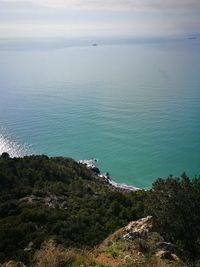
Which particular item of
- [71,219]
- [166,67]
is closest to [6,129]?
[71,219]

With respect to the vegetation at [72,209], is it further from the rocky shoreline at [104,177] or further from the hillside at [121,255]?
the rocky shoreline at [104,177]

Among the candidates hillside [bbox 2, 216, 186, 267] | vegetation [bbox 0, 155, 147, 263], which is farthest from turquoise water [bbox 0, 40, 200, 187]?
hillside [bbox 2, 216, 186, 267]

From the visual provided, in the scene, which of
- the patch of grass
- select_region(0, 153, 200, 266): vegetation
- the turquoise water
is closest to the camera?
the patch of grass

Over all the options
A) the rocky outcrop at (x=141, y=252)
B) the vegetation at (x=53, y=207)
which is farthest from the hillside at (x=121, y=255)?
the vegetation at (x=53, y=207)

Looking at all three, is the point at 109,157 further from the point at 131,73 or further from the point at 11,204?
the point at 131,73

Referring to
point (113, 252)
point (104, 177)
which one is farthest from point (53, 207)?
point (104, 177)

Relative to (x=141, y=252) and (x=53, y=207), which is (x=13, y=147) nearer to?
(x=53, y=207)

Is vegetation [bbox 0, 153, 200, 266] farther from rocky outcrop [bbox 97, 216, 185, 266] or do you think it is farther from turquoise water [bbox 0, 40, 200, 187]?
turquoise water [bbox 0, 40, 200, 187]

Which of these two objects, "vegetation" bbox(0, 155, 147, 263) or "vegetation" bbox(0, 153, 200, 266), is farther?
"vegetation" bbox(0, 155, 147, 263)
